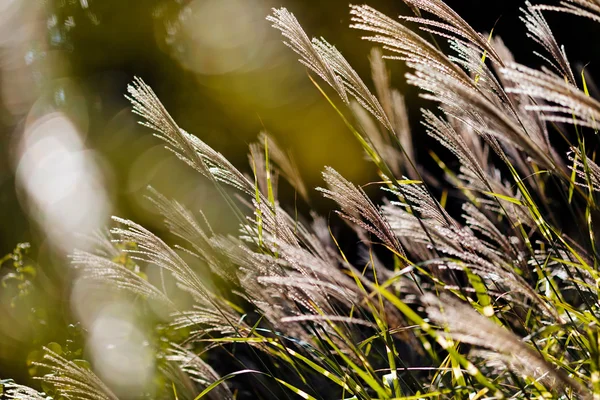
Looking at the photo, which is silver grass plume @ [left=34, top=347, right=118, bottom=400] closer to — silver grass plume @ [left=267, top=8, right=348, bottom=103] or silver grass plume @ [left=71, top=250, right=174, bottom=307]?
silver grass plume @ [left=71, top=250, right=174, bottom=307]

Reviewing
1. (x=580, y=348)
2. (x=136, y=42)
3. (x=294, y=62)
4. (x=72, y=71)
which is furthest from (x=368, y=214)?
(x=72, y=71)

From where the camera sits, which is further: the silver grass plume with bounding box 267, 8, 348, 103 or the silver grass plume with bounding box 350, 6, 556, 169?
the silver grass plume with bounding box 267, 8, 348, 103

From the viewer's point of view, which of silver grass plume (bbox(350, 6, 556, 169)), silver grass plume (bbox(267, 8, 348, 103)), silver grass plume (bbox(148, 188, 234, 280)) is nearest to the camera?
silver grass plume (bbox(350, 6, 556, 169))

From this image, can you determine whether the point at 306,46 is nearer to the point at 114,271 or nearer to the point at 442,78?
the point at 442,78

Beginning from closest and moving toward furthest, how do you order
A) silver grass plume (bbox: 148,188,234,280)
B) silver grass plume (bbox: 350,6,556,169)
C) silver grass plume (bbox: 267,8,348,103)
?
silver grass plume (bbox: 350,6,556,169) → silver grass plume (bbox: 267,8,348,103) → silver grass plume (bbox: 148,188,234,280)

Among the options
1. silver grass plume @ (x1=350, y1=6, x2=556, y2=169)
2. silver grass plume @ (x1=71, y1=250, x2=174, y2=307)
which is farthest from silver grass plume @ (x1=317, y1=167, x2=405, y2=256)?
silver grass plume @ (x1=71, y1=250, x2=174, y2=307)

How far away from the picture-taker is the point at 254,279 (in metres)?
1.49

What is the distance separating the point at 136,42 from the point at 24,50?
1.10 m

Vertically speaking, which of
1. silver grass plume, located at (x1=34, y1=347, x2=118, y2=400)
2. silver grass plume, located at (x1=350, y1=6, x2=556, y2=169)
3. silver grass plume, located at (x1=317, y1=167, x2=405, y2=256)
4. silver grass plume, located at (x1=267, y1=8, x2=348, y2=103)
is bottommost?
silver grass plume, located at (x1=34, y1=347, x2=118, y2=400)

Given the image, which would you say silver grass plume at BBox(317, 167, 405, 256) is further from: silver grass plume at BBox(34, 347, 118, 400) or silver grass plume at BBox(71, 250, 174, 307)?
silver grass plume at BBox(34, 347, 118, 400)

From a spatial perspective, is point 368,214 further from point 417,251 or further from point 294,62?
point 294,62

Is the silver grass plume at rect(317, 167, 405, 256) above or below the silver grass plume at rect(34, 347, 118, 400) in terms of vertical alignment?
above

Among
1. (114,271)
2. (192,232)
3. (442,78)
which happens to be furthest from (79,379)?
(442,78)

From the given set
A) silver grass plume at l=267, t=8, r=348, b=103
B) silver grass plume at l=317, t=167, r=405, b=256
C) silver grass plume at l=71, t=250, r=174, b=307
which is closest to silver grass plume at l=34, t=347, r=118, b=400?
silver grass plume at l=71, t=250, r=174, b=307
